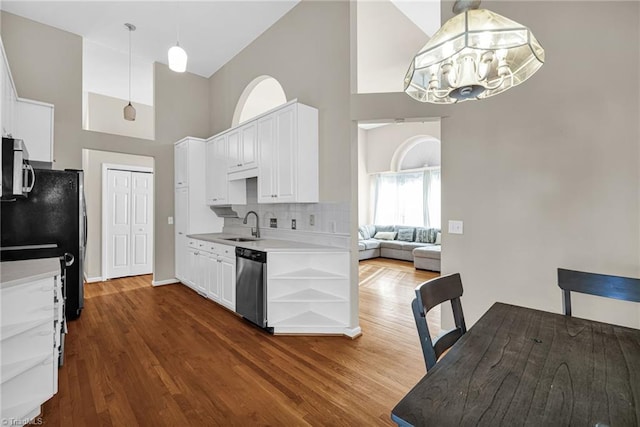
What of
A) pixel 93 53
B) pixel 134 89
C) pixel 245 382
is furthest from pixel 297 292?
pixel 134 89

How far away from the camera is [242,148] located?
3953 millimetres

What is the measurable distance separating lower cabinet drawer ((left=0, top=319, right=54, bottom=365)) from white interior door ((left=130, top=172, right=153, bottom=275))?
427cm

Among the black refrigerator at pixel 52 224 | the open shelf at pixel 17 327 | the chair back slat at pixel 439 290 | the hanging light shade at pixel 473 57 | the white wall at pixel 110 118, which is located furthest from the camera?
the white wall at pixel 110 118

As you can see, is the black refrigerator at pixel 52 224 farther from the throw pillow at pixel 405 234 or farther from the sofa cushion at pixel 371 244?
the throw pillow at pixel 405 234

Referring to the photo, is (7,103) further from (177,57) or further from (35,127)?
(177,57)

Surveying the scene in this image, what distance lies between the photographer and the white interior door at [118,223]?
5.39 meters

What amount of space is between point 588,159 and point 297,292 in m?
2.71

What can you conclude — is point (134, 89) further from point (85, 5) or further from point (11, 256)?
point (11, 256)

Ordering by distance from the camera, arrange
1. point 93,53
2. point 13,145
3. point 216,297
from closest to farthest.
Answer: point 13,145 → point 216,297 → point 93,53

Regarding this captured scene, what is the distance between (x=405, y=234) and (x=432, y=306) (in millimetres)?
6397

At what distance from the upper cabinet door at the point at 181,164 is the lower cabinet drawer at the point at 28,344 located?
317 cm

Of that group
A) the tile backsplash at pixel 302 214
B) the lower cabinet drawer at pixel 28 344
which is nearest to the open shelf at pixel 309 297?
the tile backsplash at pixel 302 214

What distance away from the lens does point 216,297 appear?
3846 mm

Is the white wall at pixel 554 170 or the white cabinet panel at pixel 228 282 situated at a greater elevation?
the white wall at pixel 554 170
